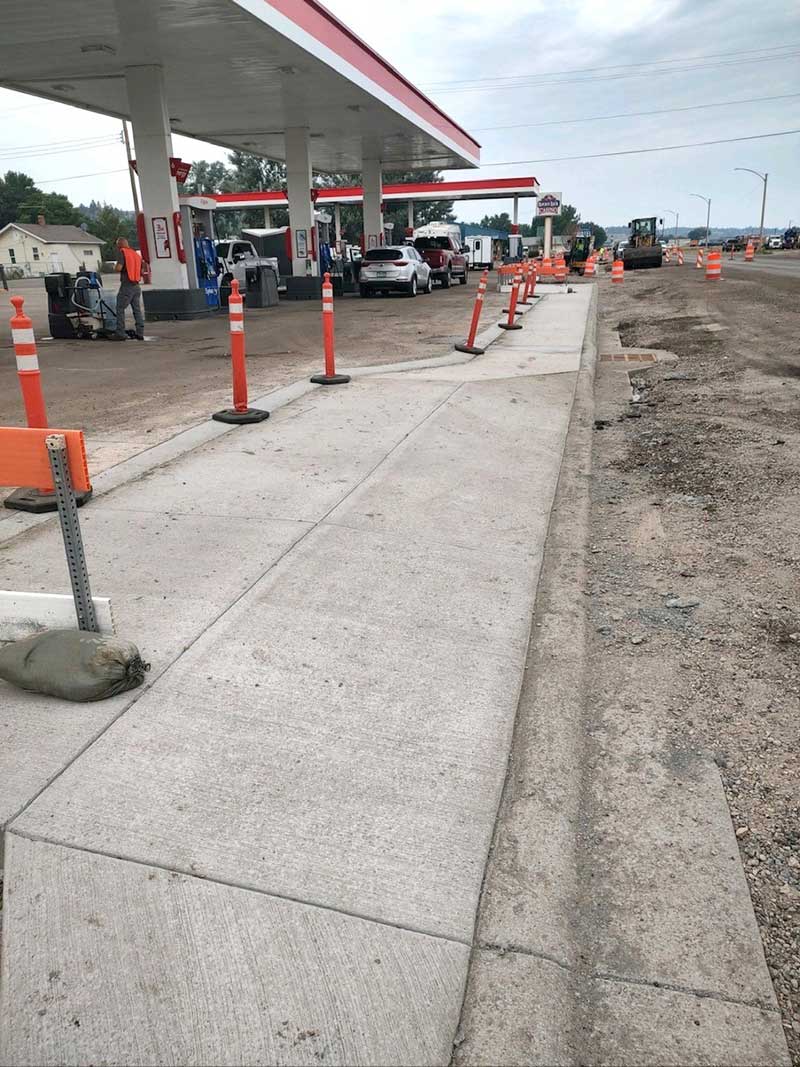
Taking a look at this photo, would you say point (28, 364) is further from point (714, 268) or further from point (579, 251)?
point (579, 251)

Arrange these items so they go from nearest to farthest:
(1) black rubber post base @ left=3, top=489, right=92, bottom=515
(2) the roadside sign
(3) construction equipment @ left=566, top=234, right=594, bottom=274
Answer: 1. (1) black rubber post base @ left=3, top=489, right=92, bottom=515
2. (2) the roadside sign
3. (3) construction equipment @ left=566, top=234, right=594, bottom=274

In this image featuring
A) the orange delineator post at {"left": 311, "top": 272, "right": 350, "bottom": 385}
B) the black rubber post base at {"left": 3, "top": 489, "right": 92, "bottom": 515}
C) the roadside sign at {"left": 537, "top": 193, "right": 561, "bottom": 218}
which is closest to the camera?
the black rubber post base at {"left": 3, "top": 489, "right": 92, "bottom": 515}

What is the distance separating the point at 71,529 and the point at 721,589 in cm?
343

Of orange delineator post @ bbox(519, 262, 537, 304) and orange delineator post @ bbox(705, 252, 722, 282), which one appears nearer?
orange delineator post @ bbox(519, 262, 537, 304)

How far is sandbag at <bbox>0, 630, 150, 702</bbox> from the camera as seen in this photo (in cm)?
313

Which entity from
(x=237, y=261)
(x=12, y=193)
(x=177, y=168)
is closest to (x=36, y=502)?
(x=177, y=168)

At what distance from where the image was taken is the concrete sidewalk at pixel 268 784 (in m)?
1.93

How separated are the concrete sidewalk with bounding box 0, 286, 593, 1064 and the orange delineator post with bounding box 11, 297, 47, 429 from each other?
790mm

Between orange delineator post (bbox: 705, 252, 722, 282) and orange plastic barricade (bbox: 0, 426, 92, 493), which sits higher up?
orange delineator post (bbox: 705, 252, 722, 282)

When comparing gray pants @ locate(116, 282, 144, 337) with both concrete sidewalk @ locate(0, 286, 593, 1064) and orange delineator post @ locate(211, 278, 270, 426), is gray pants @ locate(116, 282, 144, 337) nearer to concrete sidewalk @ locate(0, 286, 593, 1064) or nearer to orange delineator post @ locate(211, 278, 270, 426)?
orange delineator post @ locate(211, 278, 270, 426)

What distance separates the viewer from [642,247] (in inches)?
1898

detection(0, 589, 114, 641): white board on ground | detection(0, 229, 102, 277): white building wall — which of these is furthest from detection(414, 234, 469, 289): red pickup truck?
detection(0, 229, 102, 277): white building wall

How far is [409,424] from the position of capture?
7469 millimetres

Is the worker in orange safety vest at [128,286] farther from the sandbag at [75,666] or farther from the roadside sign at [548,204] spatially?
the roadside sign at [548,204]
